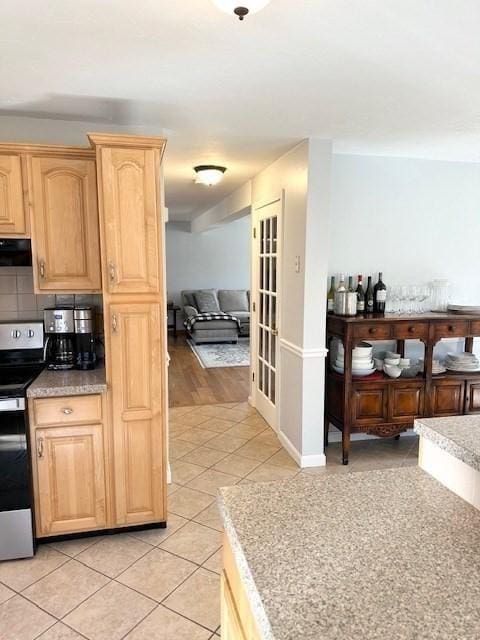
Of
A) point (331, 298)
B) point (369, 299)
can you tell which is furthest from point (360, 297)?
point (331, 298)

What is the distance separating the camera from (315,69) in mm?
1988

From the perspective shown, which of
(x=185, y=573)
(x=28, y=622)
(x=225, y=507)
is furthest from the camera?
(x=185, y=573)

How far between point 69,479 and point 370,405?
2133 millimetres

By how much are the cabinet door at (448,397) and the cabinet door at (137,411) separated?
2.18m

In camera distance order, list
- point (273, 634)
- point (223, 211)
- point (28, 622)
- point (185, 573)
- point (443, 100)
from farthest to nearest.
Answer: point (223, 211), point (443, 100), point (185, 573), point (28, 622), point (273, 634)

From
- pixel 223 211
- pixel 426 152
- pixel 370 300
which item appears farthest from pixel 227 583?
pixel 223 211

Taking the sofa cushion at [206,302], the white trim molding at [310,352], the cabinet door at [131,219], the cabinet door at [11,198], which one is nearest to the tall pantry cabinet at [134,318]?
the cabinet door at [131,219]

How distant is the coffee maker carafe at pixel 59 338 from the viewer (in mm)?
2568

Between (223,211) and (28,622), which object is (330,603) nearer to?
(28,622)

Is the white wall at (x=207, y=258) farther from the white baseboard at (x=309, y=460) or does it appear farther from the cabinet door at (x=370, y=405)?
the cabinet door at (x=370, y=405)

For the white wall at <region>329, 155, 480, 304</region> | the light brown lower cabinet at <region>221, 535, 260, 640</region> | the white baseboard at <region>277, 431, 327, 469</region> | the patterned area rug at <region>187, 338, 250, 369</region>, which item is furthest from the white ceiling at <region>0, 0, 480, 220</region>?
the patterned area rug at <region>187, 338, 250, 369</region>

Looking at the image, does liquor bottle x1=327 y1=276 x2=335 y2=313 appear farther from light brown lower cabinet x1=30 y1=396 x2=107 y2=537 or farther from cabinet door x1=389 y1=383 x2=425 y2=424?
light brown lower cabinet x1=30 y1=396 x2=107 y2=537

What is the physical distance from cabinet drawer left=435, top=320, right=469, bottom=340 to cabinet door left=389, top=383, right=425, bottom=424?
1.37ft

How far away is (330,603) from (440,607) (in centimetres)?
18
